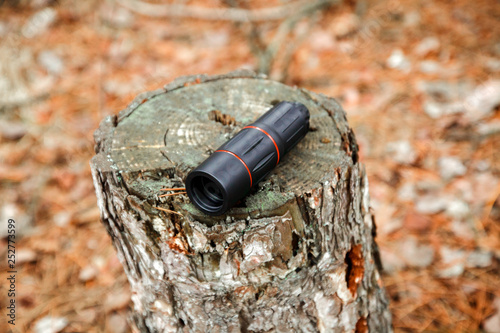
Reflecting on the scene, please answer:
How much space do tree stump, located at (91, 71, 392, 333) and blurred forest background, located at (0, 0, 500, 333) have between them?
3.29 ft

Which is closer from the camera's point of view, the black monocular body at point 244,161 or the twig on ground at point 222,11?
the black monocular body at point 244,161

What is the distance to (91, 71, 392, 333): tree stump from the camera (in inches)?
61.8

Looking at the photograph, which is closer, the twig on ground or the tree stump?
the tree stump

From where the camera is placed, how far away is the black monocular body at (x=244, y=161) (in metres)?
1.48

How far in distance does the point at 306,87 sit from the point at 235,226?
9.57ft

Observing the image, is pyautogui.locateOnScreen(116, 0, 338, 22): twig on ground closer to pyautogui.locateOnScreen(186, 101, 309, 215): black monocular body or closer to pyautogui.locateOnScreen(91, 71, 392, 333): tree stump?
pyautogui.locateOnScreen(91, 71, 392, 333): tree stump

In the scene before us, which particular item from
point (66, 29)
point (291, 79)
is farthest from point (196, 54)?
point (66, 29)

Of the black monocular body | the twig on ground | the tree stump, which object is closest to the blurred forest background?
the twig on ground

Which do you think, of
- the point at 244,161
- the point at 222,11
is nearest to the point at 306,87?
the point at 222,11

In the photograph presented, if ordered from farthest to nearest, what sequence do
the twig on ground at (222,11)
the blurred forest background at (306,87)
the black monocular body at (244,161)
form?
the twig on ground at (222,11)
the blurred forest background at (306,87)
the black monocular body at (244,161)

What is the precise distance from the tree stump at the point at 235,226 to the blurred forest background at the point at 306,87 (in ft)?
3.29

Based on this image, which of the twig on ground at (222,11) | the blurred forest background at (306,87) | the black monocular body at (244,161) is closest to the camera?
the black monocular body at (244,161)

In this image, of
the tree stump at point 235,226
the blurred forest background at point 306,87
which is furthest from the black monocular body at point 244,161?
the blurred forest background at point 306,87

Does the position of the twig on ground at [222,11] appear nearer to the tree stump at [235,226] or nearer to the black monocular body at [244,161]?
the tree stump at [235,226]
